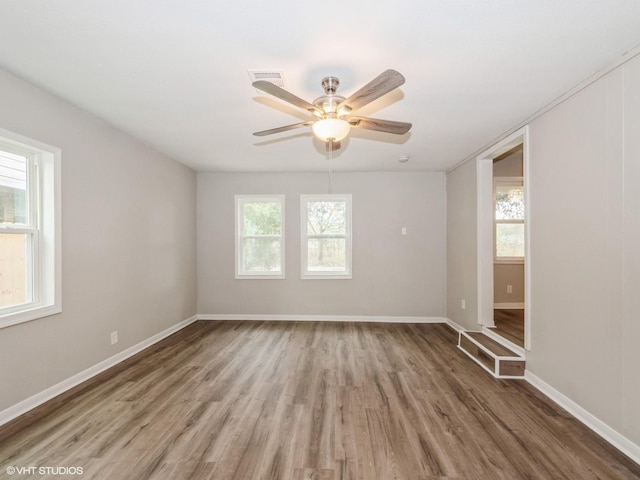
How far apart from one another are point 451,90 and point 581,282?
180 cm

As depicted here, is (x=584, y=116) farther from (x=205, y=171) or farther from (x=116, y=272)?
(x=205, y=171)

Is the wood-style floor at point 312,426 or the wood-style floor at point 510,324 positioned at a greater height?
the wood-style floor at point 510,324

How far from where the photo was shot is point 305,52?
188 cm

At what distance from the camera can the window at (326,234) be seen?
5102 mm

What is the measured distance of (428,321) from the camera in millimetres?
5000

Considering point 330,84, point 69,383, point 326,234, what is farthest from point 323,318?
point 330,84

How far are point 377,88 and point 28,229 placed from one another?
2.90m

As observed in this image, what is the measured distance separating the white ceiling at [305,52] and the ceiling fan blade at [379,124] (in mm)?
289

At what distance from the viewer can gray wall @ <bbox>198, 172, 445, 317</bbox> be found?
5059 millimetres

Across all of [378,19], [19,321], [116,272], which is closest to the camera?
[378,19]

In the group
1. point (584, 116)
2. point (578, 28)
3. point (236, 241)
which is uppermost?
point (578, 28)

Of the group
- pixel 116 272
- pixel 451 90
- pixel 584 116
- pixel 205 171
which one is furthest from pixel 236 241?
pixel 584 116

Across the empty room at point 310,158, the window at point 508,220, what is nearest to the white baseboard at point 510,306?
the window at point 508,220

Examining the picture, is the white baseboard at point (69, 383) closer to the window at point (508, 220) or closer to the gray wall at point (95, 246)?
the gray wall at point (95, 246)
